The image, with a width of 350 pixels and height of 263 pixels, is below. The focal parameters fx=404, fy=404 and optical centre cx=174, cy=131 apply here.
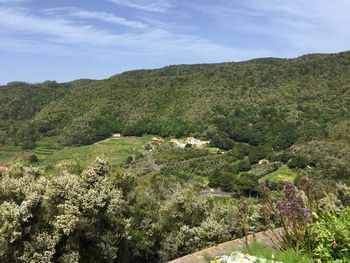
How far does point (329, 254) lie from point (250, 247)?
6.37 feet

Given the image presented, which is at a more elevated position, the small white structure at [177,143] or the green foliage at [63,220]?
the green foliage at [63,220]

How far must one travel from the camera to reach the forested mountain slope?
11338 centimetres

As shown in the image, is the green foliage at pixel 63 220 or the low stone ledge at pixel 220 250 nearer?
the low stone ledge at pixel 220 250

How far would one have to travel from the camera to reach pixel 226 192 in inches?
2958

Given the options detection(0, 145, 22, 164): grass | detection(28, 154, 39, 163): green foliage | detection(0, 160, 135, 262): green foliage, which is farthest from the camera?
detection(0, 145, 22, 164): grass

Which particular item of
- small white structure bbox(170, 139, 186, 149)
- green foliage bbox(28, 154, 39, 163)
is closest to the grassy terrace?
green foliage bbox(28, 154, 39, 163)

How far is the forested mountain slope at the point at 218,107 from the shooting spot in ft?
372

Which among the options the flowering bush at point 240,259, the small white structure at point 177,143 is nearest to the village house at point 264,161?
the small white structure at point 177,143

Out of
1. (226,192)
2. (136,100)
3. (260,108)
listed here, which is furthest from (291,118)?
(136,100)

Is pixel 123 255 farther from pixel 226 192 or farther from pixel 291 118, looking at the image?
pixel 291 118

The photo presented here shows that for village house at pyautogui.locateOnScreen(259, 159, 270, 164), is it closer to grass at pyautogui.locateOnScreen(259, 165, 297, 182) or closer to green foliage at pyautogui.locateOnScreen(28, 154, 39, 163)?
grass at pyautogui.locateOnScreen(259, 165, 297, 182)

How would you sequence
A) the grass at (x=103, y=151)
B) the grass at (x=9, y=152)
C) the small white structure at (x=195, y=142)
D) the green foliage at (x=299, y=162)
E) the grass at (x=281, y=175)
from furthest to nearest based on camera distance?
the grass at (x=9, y=152)
the small white structure at (x=195, y=142)
the grass at (x=103, y=151)
the green foliage at (x=299, y=162)
the grass at (x=281, y=175)

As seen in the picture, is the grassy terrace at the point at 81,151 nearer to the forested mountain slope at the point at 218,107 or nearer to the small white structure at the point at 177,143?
the forested mountain slope at the point at 218,107

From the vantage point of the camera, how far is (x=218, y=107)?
131 m
